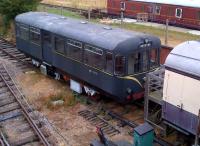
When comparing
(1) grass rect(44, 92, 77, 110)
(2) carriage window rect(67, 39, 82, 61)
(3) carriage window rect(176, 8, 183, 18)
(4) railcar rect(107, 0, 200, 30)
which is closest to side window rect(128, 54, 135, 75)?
(2) carriage window rect(67, 39, 82, 61)

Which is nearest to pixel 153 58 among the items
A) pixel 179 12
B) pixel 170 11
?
pixel 179 12

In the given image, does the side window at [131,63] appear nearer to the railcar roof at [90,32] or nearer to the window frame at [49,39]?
the railcar roof at [90,32]

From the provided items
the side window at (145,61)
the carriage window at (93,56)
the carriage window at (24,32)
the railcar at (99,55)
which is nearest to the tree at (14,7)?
the carriage window at (24,32)

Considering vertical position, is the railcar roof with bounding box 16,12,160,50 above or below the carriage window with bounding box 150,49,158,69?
above

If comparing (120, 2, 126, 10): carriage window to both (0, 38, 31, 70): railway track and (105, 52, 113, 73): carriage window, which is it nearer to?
(0, 38, 31, 70): railway track

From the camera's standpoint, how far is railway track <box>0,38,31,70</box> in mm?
21531

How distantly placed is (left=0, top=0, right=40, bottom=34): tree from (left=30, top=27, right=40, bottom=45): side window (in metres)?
9.86

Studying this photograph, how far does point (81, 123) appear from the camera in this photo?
13.8 meters

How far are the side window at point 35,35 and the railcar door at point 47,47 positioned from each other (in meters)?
0.58

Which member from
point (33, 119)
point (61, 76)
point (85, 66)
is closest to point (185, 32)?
point (61, 76)

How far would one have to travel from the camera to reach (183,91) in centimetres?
1042

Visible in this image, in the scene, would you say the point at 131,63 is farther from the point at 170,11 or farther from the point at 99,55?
the point at 170,11

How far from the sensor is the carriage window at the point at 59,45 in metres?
16.5

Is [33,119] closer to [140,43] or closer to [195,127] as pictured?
[140,43]
